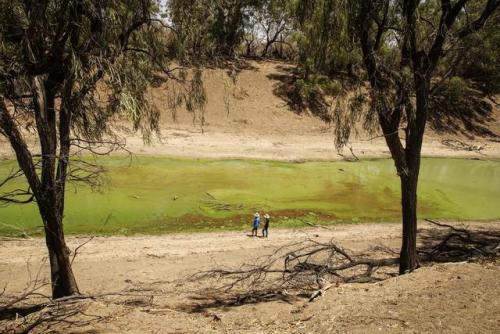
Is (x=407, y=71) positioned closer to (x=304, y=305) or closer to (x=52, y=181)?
(x=304, y=305)

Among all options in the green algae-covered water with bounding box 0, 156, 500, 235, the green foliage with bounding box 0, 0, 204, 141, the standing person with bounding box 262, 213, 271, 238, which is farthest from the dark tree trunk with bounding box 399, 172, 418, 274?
the green algae-covered water with bounding box 0, 156, 500, 235

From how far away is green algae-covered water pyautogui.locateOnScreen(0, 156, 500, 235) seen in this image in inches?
616

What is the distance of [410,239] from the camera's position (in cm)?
821

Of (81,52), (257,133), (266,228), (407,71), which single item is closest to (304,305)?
(407,71)

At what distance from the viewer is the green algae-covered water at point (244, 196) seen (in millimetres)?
15656

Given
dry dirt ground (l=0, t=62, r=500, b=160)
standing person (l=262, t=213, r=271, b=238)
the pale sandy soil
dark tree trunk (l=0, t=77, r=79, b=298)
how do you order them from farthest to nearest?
dry dirt ground (l=0, t=62, r=500, b=160)
standing person (l=262, t=213, r=271, b=238)
dark tree trunk (l=0, t=77, r=79, b=298)
the pale sandy soil

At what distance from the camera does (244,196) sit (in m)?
19.2

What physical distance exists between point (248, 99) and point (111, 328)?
29963mm

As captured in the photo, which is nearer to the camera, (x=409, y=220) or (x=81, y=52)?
(x=81, y=52)

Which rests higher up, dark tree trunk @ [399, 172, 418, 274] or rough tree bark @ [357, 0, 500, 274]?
rough tree bark @ [357, 0, 500, 274]

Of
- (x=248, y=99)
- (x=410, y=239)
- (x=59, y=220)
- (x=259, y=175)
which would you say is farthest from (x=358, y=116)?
(x=248, y=99)

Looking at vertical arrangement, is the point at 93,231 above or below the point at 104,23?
below

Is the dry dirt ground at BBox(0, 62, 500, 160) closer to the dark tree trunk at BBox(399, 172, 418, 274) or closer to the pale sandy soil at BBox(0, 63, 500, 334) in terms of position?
the pale sandy soil at BBox(0, 63, 500, 334)

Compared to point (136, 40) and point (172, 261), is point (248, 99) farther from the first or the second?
point (136, 40)
